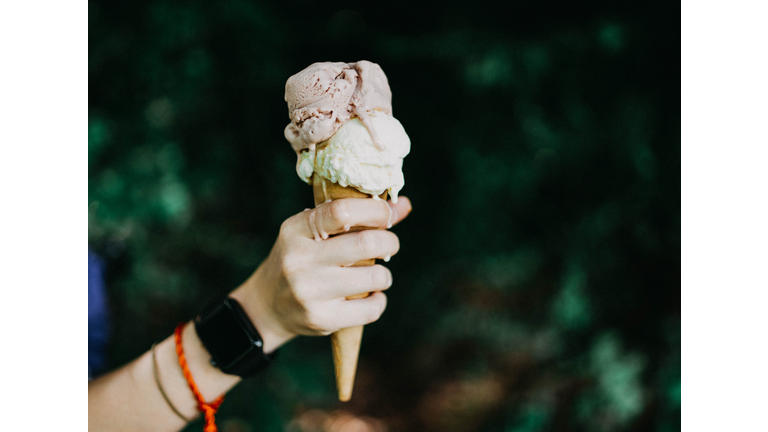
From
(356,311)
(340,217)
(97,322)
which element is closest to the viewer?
(340,217)

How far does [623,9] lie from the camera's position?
1604 millimetres

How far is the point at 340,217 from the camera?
88 cm

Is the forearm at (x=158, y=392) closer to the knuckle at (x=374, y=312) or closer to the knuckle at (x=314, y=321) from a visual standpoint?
the knuckle at (x=314, y=321)

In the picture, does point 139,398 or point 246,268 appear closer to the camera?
point 139,398

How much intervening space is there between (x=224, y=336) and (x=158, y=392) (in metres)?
0.27

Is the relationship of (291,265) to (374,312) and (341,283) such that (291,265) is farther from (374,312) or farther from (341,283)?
(374,312)

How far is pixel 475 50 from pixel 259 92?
975 millimetres

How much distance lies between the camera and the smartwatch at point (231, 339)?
1.03 metres

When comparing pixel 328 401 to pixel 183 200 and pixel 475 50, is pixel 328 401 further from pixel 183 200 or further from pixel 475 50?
pixel 475 50

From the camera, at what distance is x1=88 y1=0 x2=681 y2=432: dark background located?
162 centimetres

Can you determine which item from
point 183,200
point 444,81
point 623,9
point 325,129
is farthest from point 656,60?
point 183,200

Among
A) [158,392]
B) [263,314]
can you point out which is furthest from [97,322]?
[263,314]

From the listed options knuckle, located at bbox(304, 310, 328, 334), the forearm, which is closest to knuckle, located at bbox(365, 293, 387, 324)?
knuckle, located at bbox(304, 310, 328, 334)

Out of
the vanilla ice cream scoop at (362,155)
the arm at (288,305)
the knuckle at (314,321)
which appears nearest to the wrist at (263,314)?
the arm at (288,305)
